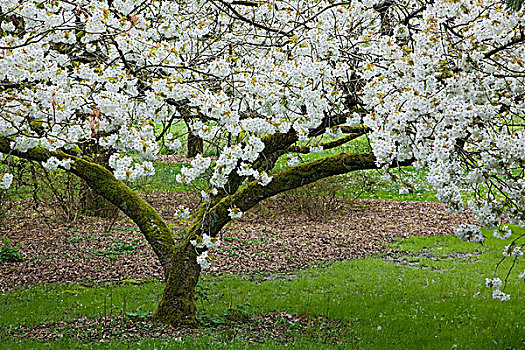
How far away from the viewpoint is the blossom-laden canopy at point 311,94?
355 cm

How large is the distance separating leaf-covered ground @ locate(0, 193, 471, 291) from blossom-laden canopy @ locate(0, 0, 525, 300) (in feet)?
14.5

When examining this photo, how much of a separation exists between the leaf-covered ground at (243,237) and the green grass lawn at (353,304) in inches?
31.3

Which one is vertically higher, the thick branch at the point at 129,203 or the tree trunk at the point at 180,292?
the thick branch at the point at 129,203

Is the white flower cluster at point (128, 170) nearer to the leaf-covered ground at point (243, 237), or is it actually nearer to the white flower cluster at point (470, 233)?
the white flower cluster at point (470, 233)

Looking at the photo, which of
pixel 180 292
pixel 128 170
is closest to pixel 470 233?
pixel 128 170

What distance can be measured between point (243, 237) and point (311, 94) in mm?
7563

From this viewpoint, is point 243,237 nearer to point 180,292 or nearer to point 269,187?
point 180,292

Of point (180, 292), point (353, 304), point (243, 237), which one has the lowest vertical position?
point (353, 304)

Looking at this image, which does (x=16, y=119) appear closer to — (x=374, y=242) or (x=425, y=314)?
(x=425, y=314)

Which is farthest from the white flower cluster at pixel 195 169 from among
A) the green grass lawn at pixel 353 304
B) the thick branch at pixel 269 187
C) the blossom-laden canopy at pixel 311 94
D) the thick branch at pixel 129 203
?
the thick branch at pixel 129 203

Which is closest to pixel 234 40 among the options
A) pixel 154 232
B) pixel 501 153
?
pixel 154 232

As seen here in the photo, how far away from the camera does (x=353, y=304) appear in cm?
686

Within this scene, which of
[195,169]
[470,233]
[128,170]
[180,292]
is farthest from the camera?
[180,292]

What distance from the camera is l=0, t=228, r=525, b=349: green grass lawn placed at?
525 centimetres
